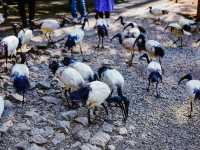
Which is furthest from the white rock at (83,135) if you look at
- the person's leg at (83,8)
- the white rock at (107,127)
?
the person's leg at (83,8)

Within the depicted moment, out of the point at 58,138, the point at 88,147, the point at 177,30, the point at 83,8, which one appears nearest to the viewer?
the point at 88,147

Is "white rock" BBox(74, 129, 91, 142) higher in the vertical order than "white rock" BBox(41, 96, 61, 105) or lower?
lower

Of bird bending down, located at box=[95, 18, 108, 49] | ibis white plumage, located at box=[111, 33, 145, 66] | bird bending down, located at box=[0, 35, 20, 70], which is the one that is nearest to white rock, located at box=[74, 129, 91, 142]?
bird bending down, located at box=[0, 35, 20, 70]

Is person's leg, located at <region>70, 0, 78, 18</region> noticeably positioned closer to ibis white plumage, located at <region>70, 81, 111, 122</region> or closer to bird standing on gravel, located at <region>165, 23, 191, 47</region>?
bird standing on gravel, located at <region>165, 23, 191, 47</region>

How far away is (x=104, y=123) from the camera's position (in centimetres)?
695

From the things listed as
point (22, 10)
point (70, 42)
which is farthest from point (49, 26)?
point (22, 10)

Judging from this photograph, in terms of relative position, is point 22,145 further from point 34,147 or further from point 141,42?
point 141,42

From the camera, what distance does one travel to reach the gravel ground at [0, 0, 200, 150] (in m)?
6.42

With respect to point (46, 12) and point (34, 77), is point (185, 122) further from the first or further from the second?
point (46, 12)

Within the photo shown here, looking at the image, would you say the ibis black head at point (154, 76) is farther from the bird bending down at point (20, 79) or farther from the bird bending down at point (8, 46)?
the bird bending down at point (8, 46)

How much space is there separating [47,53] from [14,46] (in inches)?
47.0

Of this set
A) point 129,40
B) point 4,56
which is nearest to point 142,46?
point 129,40

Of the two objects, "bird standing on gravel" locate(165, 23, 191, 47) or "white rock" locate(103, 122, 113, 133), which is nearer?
"white rock" locate(103, 122, 113, 133)

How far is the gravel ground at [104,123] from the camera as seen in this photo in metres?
6.42
